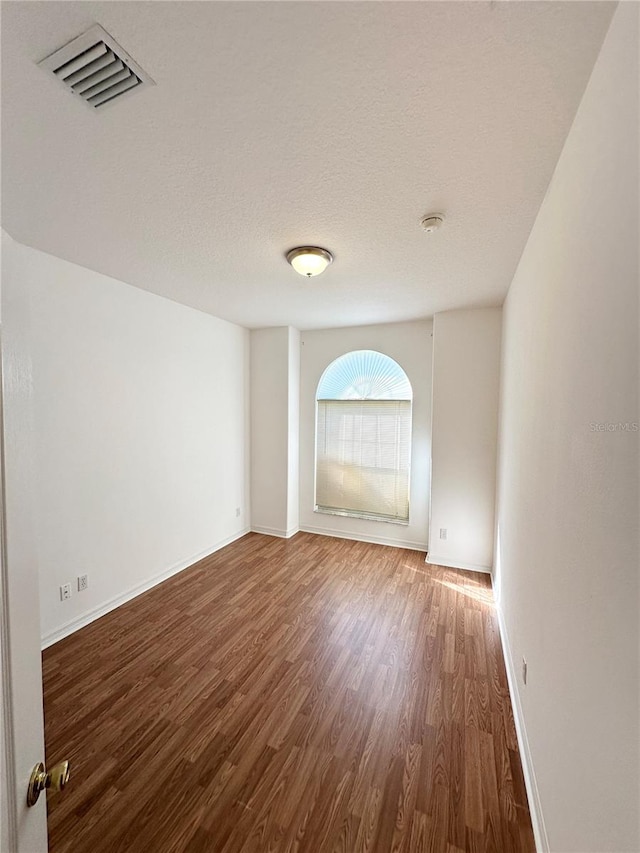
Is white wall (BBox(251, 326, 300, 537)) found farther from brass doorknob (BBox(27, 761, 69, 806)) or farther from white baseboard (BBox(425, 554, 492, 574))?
brass doorknob (BBox(27, 761, 69, 806))

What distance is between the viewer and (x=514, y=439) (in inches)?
86.9

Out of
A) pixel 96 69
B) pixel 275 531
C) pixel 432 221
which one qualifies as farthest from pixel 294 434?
pixel 96 69

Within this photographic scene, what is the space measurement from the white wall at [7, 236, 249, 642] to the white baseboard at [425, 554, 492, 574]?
2388 mm

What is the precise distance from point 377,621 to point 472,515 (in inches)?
59.7

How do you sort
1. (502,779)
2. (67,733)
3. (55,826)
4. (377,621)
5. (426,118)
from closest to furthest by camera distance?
(426,118) → (55,826) → (502,779) → (67,733) → (377,621)

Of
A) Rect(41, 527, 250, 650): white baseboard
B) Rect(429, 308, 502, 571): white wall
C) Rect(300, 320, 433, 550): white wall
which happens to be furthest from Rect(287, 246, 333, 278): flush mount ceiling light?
Rect(41, 527, 250, 650): white baseboard

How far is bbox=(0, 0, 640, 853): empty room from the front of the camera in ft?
2.68

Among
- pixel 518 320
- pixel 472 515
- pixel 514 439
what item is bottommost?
pixel 472 515

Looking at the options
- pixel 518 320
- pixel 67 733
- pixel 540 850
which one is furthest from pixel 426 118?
pixel 67 733

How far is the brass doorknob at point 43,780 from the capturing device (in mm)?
651

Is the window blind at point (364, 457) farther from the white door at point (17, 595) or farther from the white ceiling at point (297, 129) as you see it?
the white door at point (17, 595)

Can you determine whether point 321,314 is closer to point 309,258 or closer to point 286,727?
point 309,258

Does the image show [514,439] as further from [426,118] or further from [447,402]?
[426,118]

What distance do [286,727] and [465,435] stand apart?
2787 mm
